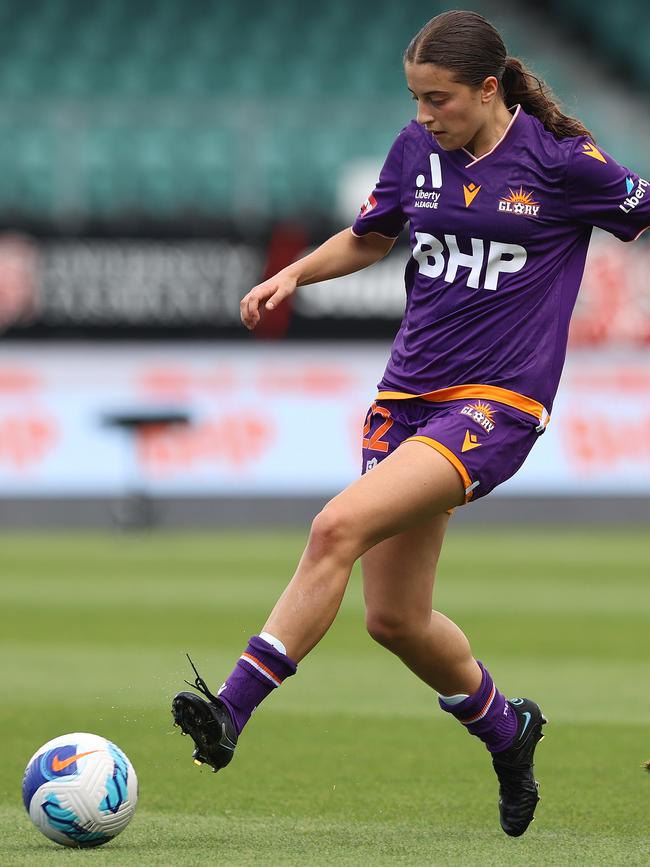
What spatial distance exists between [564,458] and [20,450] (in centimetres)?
655

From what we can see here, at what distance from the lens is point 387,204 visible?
526 centimetres

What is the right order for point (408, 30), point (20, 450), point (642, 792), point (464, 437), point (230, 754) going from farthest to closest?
point (408, 30) < point (20, 450) < point (642, 792) < point (464, 437) < point (230, 754)

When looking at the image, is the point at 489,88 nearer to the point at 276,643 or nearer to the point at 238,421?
the point at 276,643

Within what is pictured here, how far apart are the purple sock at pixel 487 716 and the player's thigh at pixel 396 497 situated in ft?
2.33

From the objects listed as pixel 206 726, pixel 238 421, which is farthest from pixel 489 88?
pixel 238 421

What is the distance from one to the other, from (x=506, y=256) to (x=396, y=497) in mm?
847

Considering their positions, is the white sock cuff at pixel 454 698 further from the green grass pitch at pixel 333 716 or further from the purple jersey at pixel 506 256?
the purple jersey at pixel 506 256

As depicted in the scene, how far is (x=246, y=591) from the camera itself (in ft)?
41.5

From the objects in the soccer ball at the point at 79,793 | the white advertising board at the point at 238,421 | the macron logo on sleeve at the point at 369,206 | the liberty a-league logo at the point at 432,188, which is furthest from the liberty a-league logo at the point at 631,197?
the white advertising board at the point at 238,421

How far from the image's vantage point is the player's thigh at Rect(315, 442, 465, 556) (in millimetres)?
4531

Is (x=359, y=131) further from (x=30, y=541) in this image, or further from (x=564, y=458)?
(x=30, y=541)

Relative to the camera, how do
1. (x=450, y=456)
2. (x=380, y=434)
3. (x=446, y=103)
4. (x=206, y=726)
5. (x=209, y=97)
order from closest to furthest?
(x=206, y=726) < (x=450, y=456) < (x=446, y=103) < (x=380, y=434) < (x=209, y=97)

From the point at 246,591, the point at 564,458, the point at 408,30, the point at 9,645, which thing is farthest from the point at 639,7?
the point at 9,645

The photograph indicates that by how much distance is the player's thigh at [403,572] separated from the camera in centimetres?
493
